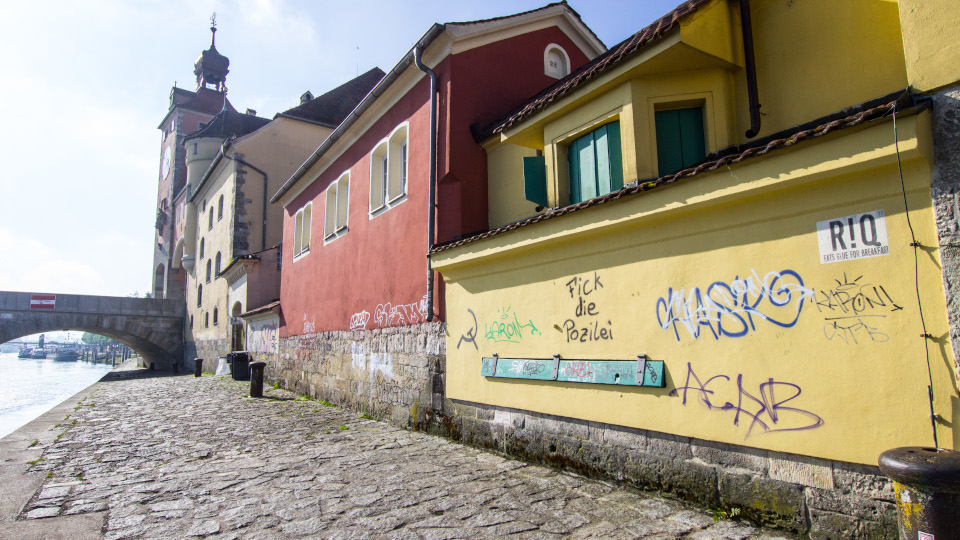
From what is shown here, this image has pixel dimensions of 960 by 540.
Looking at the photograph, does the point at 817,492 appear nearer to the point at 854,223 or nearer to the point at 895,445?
the point at 895,445

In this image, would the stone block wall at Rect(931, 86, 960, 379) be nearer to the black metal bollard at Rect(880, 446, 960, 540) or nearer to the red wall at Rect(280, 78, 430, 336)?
the black metal bollard at Rect(880, 446, 960, 540)

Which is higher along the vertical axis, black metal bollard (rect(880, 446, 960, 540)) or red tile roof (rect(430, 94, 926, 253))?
red tile roof (rect(430, 94, 926, 253))

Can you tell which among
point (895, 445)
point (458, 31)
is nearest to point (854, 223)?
point (895, 445)

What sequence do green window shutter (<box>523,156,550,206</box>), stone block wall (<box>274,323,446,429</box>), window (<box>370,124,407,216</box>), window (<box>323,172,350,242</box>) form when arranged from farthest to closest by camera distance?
window (<box>323,172,350,242</box>) < window (<box>370,124,407,216</box>) < stone block wall (<box>274,323,446,429</box>) < green window shutter (<box>523,156,550,206</box>)

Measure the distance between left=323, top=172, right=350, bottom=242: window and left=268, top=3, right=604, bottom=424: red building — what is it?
33mm

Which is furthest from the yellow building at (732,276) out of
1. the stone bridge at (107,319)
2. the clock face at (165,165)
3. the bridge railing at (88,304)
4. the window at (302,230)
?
the clock face at (165,165)

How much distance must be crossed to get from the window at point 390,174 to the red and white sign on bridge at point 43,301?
2793 cm

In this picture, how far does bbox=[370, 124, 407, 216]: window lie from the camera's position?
10266 millimetres

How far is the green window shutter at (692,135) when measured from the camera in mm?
6164

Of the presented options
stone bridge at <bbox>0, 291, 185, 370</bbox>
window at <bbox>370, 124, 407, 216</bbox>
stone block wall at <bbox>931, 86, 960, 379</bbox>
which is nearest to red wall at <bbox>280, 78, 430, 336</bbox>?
window at <bbox>370, 124, 407, 216</bbox>

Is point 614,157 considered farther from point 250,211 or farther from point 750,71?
point 250,211

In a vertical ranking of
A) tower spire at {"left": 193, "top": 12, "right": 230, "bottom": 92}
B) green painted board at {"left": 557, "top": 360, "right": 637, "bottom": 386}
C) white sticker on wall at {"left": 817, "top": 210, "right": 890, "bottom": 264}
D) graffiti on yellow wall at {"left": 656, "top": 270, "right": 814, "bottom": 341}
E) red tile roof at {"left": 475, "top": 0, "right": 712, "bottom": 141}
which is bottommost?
green painted board at {"left": 557, "top": 360, "right": 637, "bottom": 386}

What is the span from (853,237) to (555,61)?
26.5 feet

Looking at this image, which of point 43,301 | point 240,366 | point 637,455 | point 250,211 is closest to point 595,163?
point 637,455
